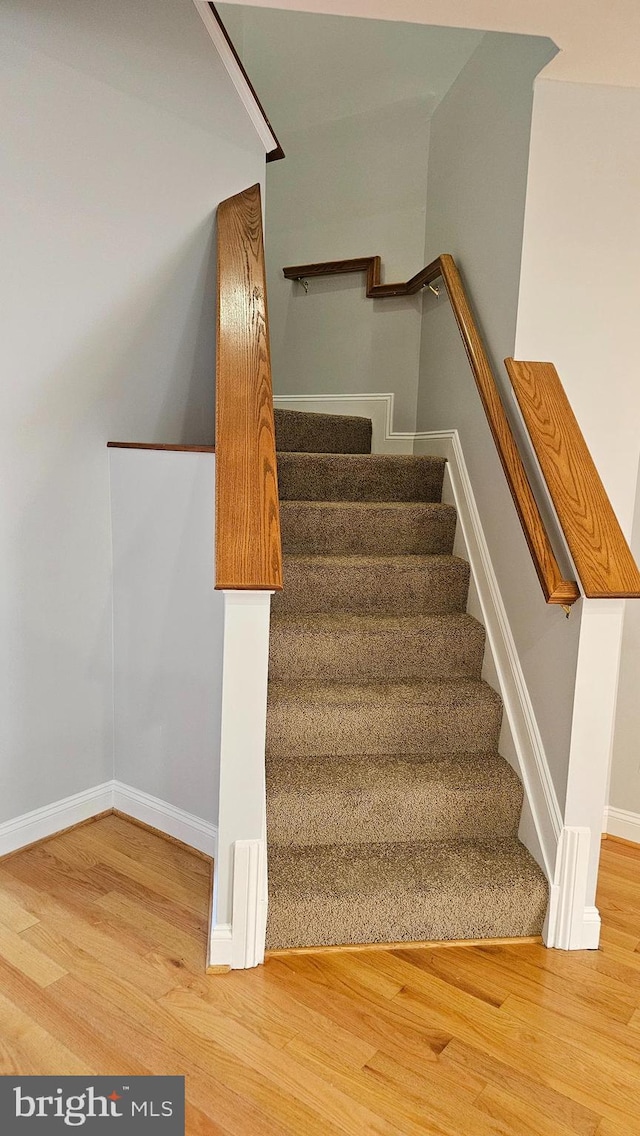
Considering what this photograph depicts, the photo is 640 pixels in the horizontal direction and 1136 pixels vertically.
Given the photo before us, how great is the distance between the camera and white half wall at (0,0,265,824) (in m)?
2.03

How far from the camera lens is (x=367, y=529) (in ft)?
8.73

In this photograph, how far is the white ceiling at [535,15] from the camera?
168 centimetres

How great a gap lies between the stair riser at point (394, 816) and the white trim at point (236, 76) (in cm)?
231

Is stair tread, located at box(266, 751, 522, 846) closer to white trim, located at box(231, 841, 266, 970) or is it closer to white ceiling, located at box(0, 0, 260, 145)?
white trim, located at box(231, 841, 266, 970)

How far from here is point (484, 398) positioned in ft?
7.55

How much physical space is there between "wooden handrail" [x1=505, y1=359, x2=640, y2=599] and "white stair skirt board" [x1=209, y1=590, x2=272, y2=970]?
30.4 inches

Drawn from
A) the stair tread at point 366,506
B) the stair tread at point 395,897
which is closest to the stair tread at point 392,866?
the stair tread at point 395,897

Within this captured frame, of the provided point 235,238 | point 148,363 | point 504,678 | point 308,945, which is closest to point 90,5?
point 235,238

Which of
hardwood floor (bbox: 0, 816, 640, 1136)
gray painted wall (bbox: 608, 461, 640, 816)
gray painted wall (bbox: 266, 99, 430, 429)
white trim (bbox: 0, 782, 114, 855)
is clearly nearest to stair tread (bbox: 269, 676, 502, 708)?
gray painted wall (bbox: 608, 461, 640, 816)

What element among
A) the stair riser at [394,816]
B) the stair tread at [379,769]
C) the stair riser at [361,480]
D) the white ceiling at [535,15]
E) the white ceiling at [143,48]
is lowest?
the stair riser at [394,816]

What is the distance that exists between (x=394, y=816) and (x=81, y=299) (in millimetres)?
1725

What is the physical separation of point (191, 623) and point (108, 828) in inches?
30.0

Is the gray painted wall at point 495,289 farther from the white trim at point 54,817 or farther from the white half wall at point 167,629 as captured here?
the white trim at point 54,817

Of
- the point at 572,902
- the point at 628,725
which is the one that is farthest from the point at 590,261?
the point at 572,902
